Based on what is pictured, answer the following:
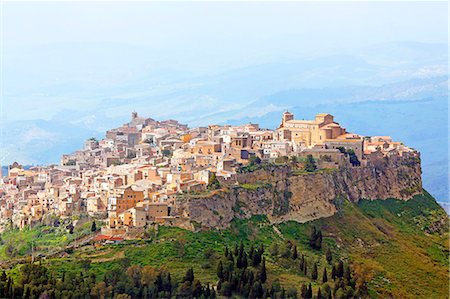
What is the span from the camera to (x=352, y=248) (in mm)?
51844

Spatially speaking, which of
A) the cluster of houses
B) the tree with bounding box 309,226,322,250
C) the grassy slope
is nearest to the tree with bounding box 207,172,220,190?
the cluster of houses

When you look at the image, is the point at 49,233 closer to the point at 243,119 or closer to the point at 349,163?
the point at 349,163

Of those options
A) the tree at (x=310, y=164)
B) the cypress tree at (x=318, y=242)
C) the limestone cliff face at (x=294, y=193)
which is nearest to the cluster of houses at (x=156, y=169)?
the tree at (x=310, y=164)

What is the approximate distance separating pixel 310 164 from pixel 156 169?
728cm

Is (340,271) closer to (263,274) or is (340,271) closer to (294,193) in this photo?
(263,274)

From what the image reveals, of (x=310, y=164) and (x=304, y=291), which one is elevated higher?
(x=310, y=164)

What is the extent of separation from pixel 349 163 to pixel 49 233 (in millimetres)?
15590

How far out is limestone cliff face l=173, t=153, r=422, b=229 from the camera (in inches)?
1893

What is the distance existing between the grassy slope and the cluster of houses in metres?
2.19

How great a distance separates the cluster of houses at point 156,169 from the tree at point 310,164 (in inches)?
12.7

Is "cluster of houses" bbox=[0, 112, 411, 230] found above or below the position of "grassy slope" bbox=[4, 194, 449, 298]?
above

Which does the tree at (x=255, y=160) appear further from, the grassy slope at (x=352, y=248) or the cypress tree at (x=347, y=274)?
the cypress tree at (x=347, y=274)

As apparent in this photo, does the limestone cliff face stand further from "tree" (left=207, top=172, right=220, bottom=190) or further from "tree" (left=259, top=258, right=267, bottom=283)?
"tree" (left=259, top=258, right=267, bottom=283)

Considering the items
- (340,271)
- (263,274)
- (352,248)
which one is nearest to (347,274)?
(340,271)
